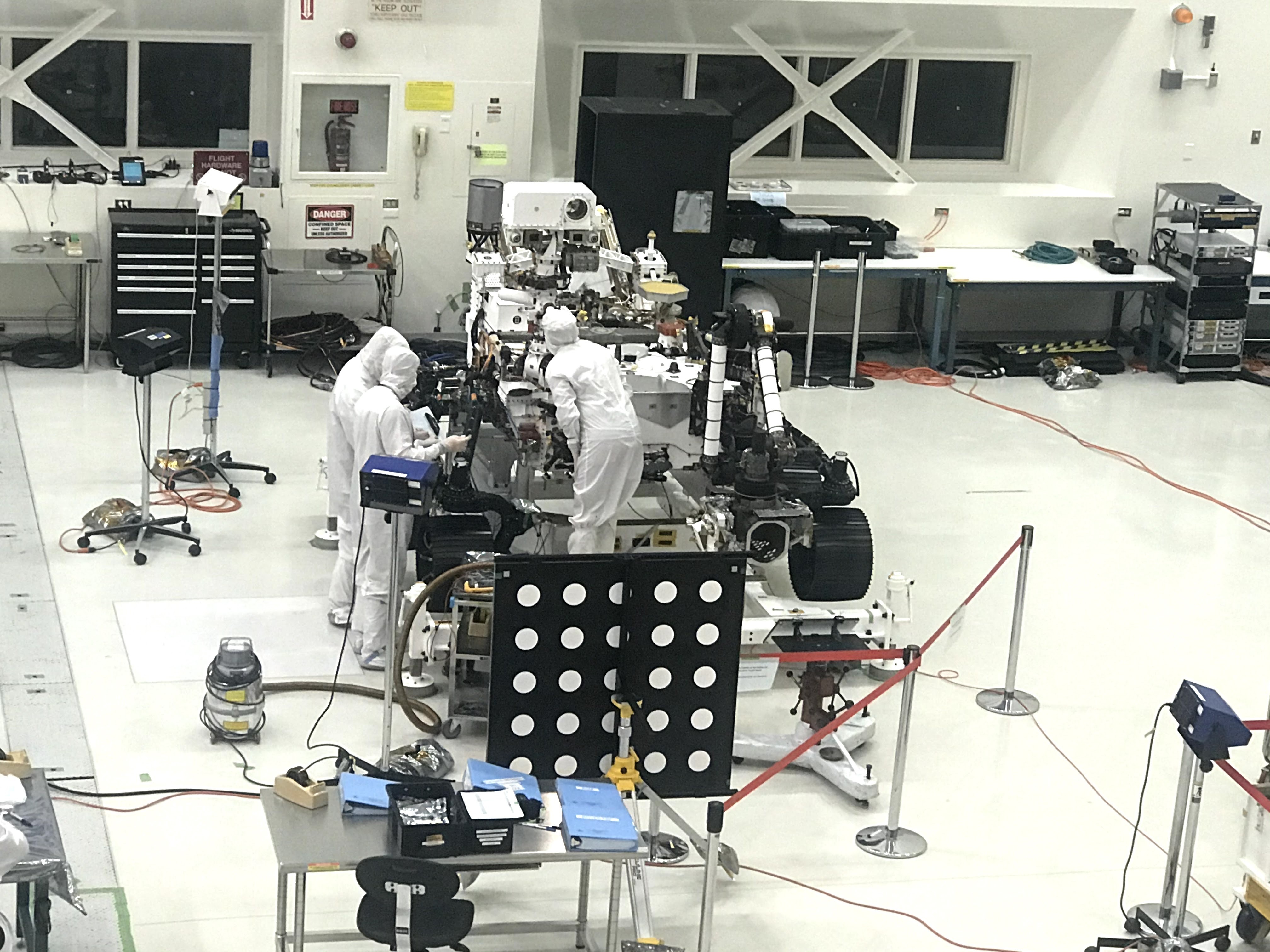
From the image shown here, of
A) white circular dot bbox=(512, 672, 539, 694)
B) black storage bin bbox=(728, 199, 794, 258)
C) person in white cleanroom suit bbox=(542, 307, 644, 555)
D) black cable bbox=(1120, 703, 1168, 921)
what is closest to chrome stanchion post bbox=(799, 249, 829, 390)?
black storage bin bbox=(728, 199, 794, 258)

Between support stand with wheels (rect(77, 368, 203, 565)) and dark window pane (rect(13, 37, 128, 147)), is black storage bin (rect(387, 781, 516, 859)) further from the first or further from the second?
dark window pane (rect(13, 37, 128, 147))

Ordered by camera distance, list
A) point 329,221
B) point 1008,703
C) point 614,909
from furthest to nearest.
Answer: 1. point 329,221
2. point 1008,703
3. point 614,909

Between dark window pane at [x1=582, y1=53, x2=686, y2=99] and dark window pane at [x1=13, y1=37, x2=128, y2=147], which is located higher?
dark window pane at [x1=582, y1=53, x2=686, y2=99]

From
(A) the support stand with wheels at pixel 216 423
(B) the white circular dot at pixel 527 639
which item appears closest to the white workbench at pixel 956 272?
(A) the support stand with wheels at pixel 216 423

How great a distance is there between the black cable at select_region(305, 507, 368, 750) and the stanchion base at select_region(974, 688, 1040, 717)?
2.40 meters

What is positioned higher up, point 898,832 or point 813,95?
point 813,95

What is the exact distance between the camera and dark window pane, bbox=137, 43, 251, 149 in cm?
1130

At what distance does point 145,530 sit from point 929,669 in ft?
11.6

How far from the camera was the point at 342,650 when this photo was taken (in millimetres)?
7070

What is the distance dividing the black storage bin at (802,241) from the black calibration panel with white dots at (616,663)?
19.9ft

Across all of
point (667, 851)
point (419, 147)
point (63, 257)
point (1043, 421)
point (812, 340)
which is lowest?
point (667, 851)

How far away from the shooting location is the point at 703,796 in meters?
5.56

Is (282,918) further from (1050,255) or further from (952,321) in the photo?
(1050,255)

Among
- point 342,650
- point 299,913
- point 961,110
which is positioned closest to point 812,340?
point 961,110
